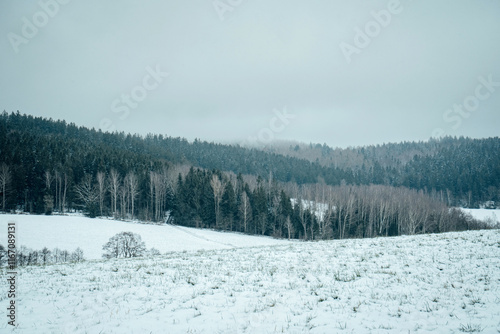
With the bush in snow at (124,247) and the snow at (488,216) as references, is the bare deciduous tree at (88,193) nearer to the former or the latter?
the bush in snow at (124,247)

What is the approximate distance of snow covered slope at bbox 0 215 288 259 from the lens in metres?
37.9

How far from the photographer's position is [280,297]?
983 cm

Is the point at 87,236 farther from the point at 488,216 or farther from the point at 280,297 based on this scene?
the point at 488,216

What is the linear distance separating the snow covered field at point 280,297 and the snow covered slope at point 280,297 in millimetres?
35

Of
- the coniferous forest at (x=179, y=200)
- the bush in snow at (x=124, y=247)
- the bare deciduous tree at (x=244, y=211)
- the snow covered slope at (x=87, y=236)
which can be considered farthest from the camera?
the bare deciduous tree at (x=244, y=211)

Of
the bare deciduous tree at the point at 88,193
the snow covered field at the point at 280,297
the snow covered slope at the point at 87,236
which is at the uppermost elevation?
the bare deciduous tree at the point at 88,193

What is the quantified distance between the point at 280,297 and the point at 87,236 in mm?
45476

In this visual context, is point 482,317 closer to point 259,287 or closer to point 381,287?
point 381,287

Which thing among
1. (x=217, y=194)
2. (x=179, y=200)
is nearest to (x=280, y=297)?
(x=217, y=194)

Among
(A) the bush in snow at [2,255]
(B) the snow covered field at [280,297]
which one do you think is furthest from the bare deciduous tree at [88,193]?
(B) the snow covered field at [280,297]

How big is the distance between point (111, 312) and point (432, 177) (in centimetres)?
18659

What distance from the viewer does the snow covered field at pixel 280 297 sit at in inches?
308

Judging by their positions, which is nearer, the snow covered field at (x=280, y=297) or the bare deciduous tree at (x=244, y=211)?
the snow covered field at (x=280, y=297)

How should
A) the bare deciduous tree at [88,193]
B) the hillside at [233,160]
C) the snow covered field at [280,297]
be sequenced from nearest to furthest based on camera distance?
1. the snow covered field at [280,297]
2. the bare deciduous tree at [88,193]
3. the hillside at [233,160]
